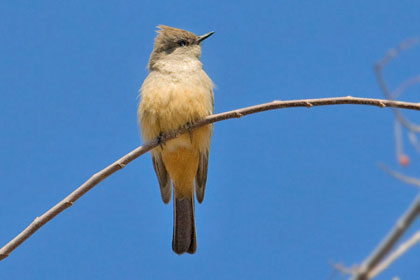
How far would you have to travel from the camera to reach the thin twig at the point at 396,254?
4.31ft

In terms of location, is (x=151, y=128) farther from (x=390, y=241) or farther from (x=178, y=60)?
(x=390, y=241)

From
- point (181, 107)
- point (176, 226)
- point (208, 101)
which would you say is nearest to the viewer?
point (181, 107)

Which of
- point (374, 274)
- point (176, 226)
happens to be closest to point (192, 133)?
point (176, 226)

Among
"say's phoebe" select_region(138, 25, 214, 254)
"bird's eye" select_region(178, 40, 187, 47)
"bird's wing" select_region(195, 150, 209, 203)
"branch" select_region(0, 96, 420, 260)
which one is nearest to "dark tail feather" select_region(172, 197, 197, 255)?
"say's phoebe" select_region(138, 25, 214, 254)

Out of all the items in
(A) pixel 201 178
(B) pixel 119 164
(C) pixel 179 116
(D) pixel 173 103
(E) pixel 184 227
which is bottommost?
(B) pixel 119 164

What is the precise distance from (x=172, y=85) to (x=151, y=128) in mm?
595

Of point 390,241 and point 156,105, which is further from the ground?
point 156,105

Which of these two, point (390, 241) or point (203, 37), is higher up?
point (203, 37)

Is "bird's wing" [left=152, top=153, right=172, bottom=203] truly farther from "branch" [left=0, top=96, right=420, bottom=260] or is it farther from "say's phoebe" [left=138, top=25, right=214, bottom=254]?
"branch" [left=0, top=96, right=420, bottom=260]

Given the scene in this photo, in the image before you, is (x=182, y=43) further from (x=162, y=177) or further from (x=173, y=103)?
(x=162, y=177)

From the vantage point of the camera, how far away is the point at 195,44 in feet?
25.4

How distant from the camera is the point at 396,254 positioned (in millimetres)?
1366

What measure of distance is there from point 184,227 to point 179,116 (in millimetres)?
1635

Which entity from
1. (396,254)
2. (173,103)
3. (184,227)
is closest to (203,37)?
(173,103)
